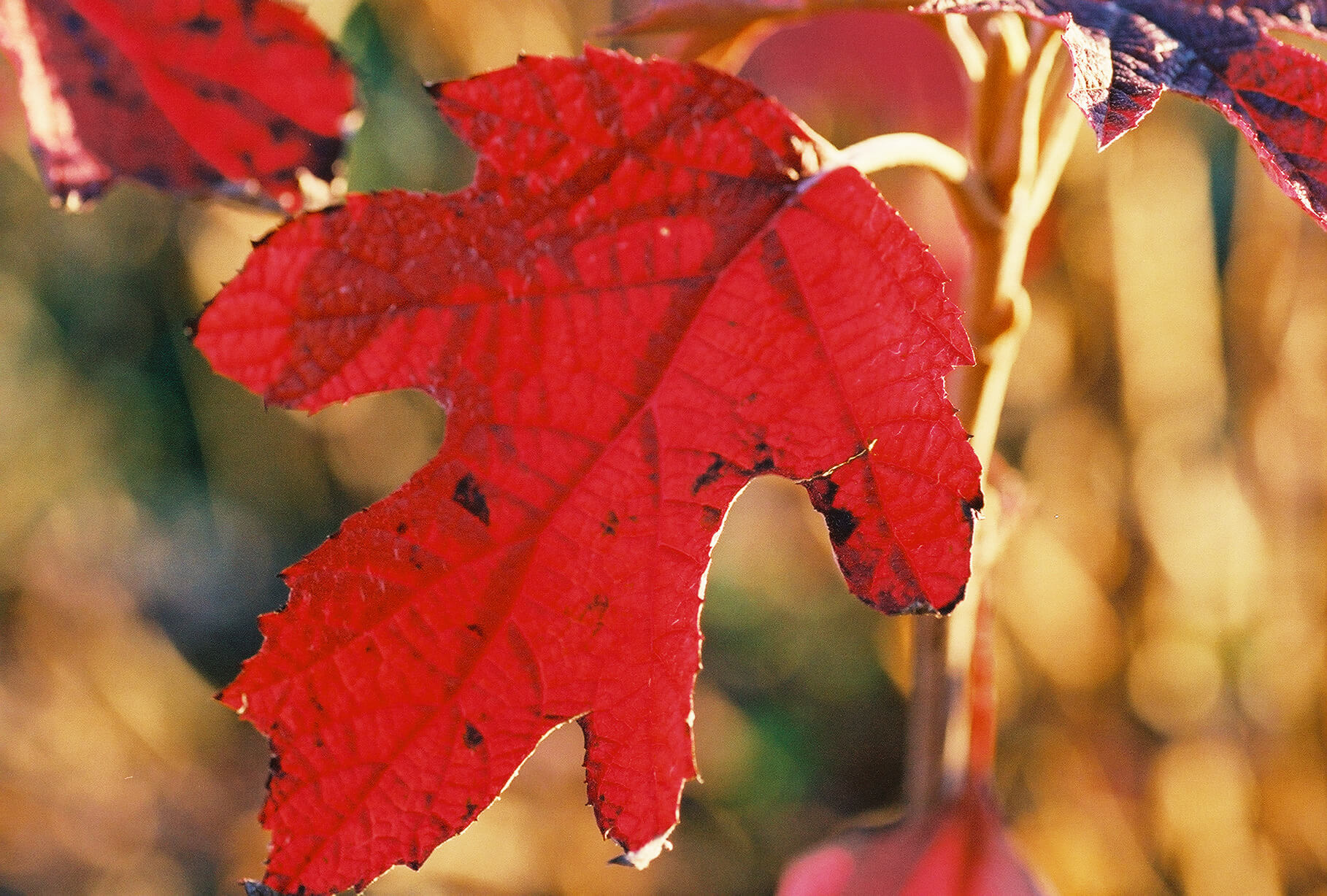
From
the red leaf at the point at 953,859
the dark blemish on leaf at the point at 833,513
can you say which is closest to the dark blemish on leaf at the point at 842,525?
the dark blemish on leaf at the point at 833,513

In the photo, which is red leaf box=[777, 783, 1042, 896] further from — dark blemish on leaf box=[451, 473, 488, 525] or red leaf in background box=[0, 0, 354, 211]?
red leaf in background box=[0, 0, 354, 211]

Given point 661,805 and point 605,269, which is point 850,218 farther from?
point 661,805

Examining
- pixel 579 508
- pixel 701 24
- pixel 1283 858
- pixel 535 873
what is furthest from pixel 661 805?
pixel 1283 858

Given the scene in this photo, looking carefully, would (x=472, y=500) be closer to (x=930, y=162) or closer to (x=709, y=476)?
(x=709, y=476)

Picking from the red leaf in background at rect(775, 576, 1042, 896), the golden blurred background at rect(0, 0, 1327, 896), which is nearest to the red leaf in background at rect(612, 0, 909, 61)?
the red leaf in background at rect(775, 576, 1042, 896)

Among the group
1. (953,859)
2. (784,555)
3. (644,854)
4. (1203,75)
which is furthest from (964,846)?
(784,555)

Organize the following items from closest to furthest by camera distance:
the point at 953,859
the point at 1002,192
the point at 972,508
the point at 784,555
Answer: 1. the point at 972,508
2. the point at 1002,192
3. the point at 953,859
4. the point at 784,555

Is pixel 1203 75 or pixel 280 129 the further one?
pixel 280 129

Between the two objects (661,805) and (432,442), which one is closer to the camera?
(661,805)
